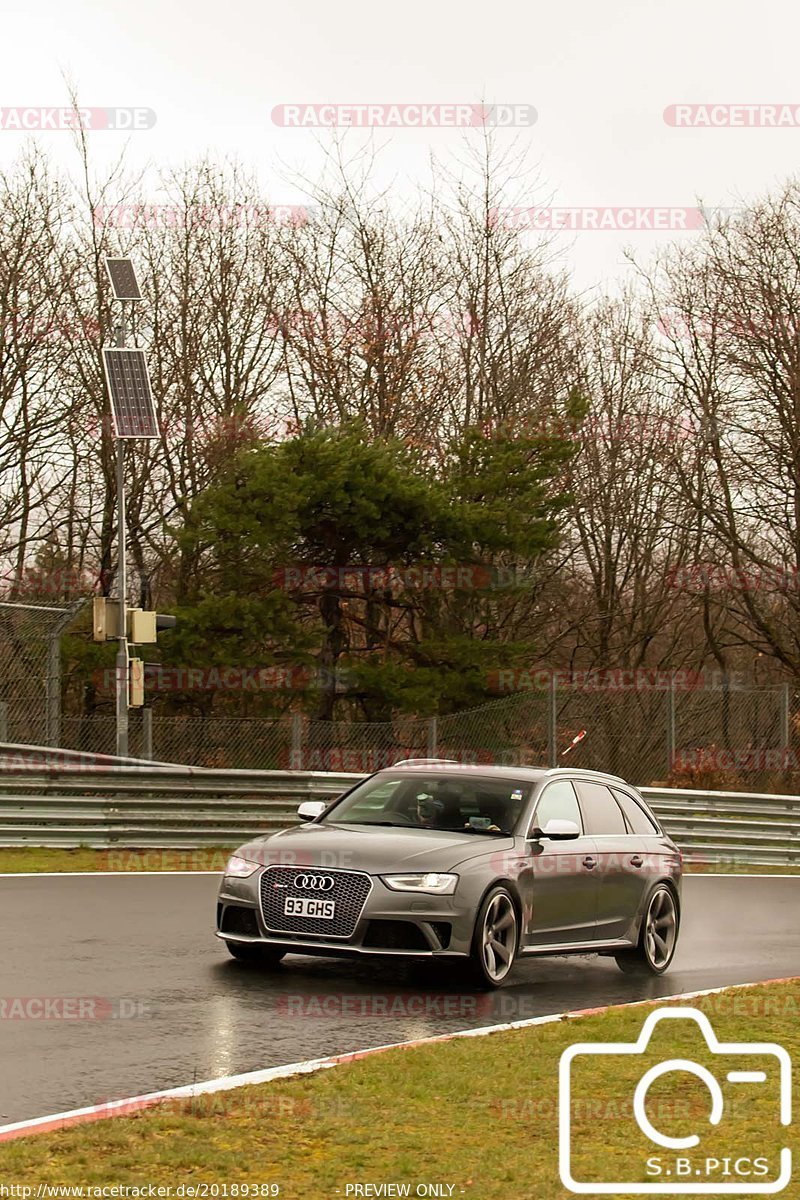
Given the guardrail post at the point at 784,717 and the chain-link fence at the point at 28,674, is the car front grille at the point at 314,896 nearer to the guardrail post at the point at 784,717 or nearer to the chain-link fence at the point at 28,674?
the chain-link fence at the point at 28,674

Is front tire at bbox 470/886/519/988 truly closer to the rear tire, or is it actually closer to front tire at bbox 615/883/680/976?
the rear tire

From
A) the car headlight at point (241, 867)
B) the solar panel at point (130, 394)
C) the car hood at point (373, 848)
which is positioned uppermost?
the solar panel at point (130, 394)

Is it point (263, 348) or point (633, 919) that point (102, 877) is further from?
point (263, 348)

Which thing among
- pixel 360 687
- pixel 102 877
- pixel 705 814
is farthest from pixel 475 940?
pixel 360 687

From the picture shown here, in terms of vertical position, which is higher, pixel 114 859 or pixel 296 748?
pixel 296 748

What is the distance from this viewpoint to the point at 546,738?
27109 mm

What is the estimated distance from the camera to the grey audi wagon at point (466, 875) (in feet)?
36.0

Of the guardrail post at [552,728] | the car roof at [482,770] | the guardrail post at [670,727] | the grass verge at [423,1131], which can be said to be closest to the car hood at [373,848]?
the car roof at [482,770]

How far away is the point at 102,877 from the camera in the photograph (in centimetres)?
1772

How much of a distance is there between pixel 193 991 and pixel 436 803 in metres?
2.43

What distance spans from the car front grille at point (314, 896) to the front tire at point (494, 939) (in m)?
0.78

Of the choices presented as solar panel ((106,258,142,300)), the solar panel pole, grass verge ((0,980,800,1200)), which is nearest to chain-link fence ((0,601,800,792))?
the solar panel pole

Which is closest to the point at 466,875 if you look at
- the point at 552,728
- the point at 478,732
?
the point at 552,728

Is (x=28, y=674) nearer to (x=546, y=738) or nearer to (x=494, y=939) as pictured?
(x=546, y=738)
